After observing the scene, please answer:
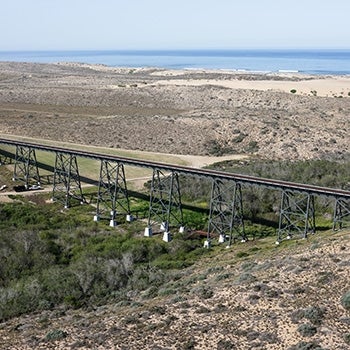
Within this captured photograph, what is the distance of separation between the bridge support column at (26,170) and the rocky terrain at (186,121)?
50.2 feet

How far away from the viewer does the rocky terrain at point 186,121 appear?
250ft

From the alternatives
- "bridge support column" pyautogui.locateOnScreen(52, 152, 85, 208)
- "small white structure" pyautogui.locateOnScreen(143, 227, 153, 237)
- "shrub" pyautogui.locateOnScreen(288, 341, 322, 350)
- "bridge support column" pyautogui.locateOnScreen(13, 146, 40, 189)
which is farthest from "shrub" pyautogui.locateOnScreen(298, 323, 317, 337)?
"bridge support column" pyautogui.locateOnScreen(13, 146, 40, 189)

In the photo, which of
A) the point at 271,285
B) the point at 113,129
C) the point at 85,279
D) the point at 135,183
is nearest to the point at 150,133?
the point at 113,129

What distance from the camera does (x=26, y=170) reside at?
5634 centimetres

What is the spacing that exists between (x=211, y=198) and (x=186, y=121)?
4504 centimetres

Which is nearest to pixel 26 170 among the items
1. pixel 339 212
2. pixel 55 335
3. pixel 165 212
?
pixel 165 212

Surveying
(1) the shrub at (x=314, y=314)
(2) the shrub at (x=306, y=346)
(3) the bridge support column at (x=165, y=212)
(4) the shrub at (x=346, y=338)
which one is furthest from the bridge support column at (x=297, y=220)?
(2) the shrub at (x=306, y=346)

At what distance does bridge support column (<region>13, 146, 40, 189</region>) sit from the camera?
56219 mm

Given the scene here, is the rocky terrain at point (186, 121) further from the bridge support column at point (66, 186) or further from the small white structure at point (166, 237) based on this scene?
the small white structure at point (166, 237)

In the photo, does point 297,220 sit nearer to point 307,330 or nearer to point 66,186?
point 66,186

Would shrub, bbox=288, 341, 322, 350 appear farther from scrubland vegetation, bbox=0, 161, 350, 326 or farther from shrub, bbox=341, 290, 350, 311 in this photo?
shrub, bbox=341, 290, 350, 311

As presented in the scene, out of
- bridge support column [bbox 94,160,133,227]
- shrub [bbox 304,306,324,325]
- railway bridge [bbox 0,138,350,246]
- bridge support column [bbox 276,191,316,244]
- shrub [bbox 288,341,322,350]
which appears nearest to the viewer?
shrub [bbox 288,341,322,350]

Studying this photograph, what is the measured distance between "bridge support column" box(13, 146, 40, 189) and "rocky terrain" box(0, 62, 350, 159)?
1529cm

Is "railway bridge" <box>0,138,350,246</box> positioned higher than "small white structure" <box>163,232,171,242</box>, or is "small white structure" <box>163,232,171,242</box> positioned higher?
"railway bridge" <box>0,138,350,246</box>
